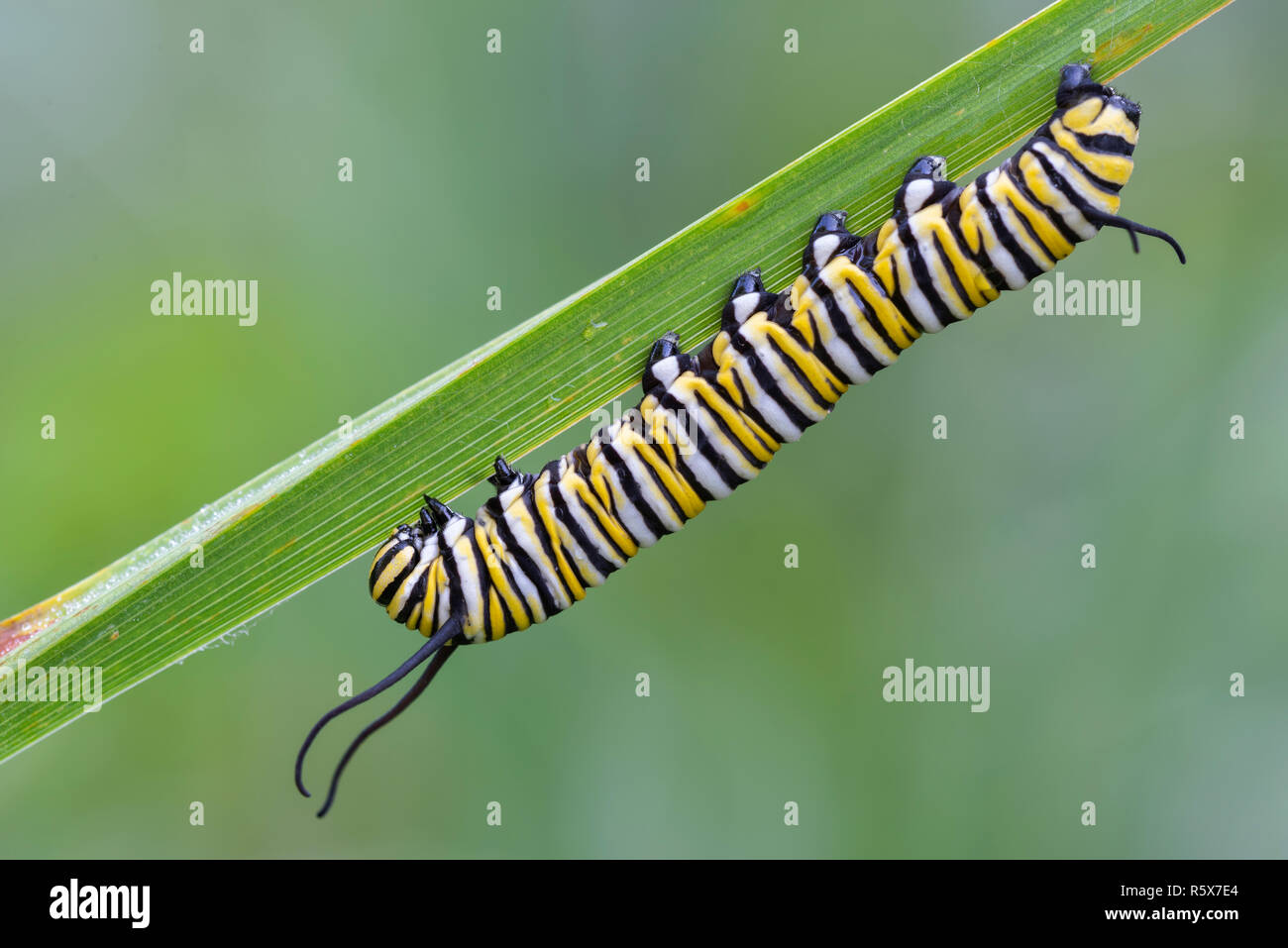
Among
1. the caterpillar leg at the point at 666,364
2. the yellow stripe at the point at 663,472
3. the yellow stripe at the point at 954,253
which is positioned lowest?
the yellow stripe at the point at 663,472

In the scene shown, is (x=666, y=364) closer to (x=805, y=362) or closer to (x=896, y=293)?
(x=805, y=362)

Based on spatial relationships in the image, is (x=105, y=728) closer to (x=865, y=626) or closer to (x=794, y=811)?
(x=794, y=811)

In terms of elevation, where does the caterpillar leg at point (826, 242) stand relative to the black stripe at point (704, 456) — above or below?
above

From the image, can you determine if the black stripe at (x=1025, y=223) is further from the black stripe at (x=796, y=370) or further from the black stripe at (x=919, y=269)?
the black stripe at (x=796, y=370)

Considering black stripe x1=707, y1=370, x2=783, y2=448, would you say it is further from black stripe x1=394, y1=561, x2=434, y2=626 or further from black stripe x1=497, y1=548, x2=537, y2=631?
black stripe x1=394, y1=561, x2=434, y2=626

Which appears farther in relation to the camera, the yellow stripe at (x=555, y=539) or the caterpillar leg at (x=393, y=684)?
the yellow stripe at (x=555, y=539)

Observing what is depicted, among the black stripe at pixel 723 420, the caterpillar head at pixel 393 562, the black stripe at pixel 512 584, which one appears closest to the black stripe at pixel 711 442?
the black stripe at pixel 723 420
